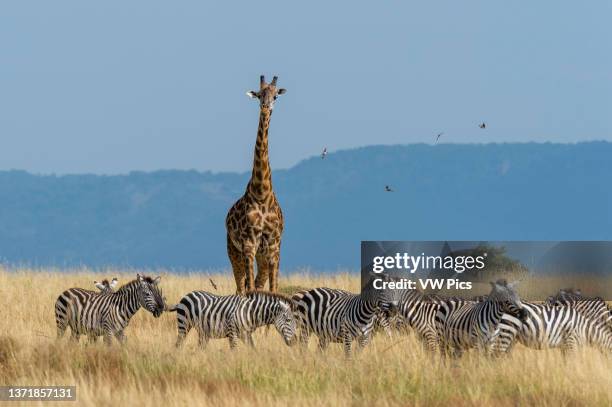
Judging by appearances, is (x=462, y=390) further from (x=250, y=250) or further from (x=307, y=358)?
(x=250, y=250)

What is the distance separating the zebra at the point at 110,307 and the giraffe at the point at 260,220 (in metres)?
4.11

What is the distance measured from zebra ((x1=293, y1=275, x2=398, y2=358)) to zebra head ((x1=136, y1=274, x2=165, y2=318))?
83.4 inches

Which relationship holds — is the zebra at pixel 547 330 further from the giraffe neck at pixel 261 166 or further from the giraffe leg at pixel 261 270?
the giraffe neck at pixel 261 166

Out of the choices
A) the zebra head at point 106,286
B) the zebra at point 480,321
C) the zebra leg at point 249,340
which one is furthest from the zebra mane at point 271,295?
the zebra head at point 106,286

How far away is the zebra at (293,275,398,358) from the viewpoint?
16234 mm

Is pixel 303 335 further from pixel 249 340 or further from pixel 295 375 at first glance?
pixel 295 375

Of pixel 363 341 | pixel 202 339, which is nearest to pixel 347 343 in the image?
pixel 363 341

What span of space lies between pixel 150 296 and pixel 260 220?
5.14 meters

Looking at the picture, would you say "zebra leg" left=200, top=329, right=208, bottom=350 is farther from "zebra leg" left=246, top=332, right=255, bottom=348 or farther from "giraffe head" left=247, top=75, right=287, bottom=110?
"giraffe head" left=247, top=75, right=287, bottom=110

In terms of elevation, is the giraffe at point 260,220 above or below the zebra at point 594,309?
above

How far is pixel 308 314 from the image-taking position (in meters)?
17.3

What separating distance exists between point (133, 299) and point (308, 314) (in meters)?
2.60

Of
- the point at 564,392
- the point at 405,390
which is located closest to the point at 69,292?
the point at 405,390

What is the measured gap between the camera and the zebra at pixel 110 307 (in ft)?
54.8
